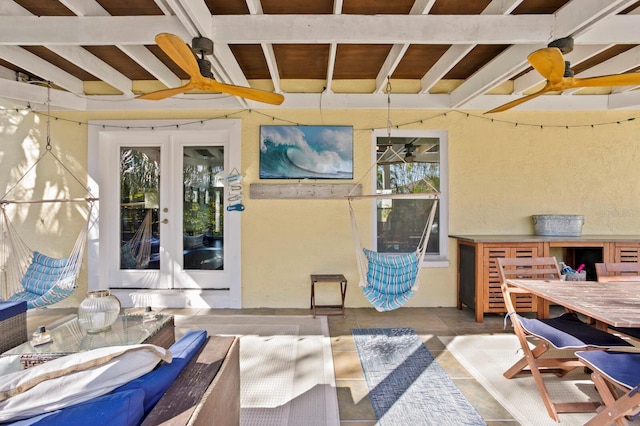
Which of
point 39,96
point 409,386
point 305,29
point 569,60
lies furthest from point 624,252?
point 39,96

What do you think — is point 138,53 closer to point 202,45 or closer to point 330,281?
point 202,45

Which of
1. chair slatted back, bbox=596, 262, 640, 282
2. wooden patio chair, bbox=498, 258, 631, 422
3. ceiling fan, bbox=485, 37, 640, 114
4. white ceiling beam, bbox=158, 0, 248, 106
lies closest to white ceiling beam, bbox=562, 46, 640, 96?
ceiling fan, bbox=485, 37, 640, 114

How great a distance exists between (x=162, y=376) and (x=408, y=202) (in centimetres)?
350

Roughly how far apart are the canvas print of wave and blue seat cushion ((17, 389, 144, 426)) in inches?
127

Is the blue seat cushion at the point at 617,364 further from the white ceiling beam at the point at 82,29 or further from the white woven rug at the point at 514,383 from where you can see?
the white ceiling beam at the point at 82,29

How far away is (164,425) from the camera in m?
0.90

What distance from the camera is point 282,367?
2.48 m

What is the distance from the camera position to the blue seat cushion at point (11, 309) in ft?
5.70

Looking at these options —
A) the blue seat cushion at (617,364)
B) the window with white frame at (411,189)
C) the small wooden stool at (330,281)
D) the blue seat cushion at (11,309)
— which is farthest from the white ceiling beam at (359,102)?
the blue seat cushion at (617,364)

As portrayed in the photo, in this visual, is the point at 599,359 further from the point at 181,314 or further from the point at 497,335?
the point at 181,314

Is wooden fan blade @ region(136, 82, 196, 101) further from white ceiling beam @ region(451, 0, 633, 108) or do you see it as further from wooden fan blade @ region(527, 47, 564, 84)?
white ceiling beam @ region(451, 0, 633, 108)

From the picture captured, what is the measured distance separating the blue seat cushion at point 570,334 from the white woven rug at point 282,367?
127 centimetres

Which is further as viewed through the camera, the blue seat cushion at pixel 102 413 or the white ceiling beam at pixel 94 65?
the white ceiling beam at pixel 94 65

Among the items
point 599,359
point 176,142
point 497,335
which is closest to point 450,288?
point 497,335
